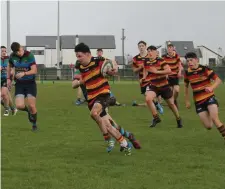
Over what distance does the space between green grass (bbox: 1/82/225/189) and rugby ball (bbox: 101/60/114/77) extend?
1.47 m

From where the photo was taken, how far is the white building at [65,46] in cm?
11600

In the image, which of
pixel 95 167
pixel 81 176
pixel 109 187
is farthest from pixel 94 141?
pixel 109 187

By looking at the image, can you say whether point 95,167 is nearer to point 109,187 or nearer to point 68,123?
point 109,187

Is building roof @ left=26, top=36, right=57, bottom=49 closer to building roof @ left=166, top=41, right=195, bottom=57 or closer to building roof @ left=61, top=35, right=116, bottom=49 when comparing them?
building roof @ left=61, top=35, right=116, bottom=49

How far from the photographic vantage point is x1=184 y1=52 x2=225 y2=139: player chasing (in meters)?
10.3

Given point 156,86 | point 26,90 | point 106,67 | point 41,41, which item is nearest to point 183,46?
point 41,41

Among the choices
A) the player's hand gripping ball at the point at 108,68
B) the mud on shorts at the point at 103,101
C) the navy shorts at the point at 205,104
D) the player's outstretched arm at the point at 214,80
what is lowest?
the navy shorts at the point at 205,104

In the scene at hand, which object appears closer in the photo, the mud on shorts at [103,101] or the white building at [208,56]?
the mud on shorts at [103,101]

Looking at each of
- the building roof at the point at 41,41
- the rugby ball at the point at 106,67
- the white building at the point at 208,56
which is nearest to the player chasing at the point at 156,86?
the rugby ball at the point at 106,67

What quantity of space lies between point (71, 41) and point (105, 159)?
4319 inches

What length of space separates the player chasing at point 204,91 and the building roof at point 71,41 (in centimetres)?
10610

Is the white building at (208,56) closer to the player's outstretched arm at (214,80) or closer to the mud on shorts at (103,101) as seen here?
the player's outstretched arm at (214,80)

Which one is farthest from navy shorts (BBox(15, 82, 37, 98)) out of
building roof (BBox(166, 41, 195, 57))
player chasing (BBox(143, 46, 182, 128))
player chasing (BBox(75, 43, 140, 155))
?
building roof (BBox(166, 41, 195, 57))

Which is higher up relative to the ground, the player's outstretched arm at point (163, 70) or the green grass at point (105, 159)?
the player's outstretched arm at point (163, 70)
